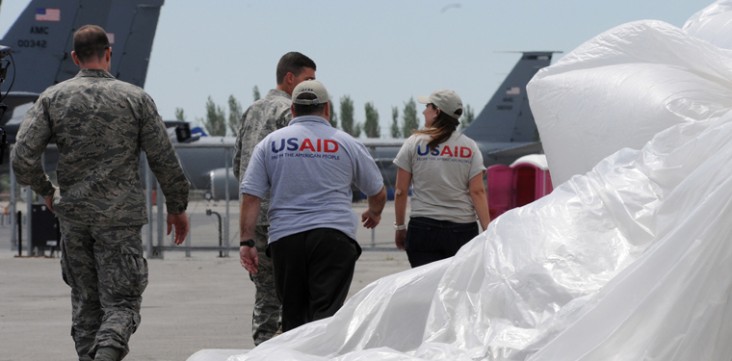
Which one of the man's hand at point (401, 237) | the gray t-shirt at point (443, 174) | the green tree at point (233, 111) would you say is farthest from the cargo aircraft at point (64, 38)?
the green tree at point (233, 111)

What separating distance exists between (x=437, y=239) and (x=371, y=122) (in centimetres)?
8475

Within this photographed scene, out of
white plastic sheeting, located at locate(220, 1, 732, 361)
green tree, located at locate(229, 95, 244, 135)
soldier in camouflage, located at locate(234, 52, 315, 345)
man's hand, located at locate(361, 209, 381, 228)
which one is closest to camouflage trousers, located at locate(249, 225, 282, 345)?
soldier in camouflage, located at locate(234, 52, 315, 345)

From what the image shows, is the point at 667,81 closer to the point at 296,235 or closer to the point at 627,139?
the point at 627,139

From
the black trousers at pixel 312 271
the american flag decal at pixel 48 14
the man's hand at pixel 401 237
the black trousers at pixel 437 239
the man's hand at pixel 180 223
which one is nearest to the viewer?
the black trousers at pixel 312 271

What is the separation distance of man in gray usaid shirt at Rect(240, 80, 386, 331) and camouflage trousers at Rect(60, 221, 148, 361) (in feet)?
1.89

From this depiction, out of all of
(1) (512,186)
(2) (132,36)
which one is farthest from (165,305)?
(2) (132,36)

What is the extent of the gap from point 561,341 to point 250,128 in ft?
11.4

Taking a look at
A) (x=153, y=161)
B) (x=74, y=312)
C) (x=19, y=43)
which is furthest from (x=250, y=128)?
(x=19, y=43)

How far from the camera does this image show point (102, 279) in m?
6.74

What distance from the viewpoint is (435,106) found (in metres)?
7.72

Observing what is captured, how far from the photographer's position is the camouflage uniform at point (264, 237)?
7.67 metres

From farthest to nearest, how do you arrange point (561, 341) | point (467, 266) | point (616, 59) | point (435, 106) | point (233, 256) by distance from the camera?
point (233, 256) → point (435, 106) → point (616, 59) → point (467, 266) → point (561, 341)

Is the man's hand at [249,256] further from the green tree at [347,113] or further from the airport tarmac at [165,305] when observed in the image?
the green tree at [347,113]

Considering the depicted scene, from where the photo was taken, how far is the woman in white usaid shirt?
7.68 m
